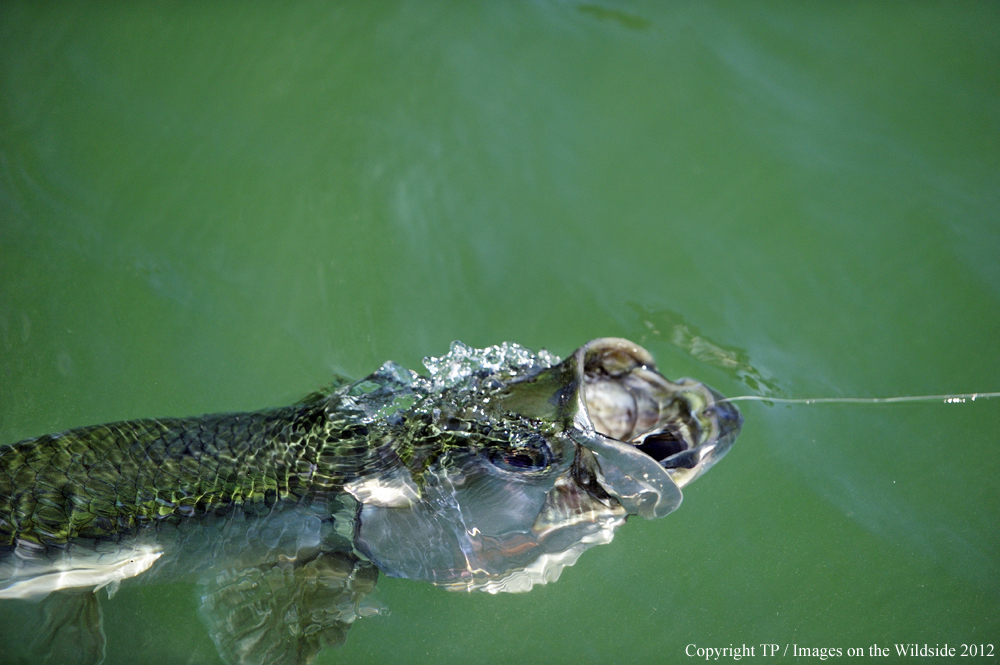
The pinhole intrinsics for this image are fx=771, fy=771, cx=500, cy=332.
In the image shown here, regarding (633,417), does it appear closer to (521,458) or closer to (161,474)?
(521,458)

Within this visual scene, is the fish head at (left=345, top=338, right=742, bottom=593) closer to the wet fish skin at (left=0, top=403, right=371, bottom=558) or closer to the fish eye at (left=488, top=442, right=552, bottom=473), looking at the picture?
the fish eye at (left=488, top=442, right=552, bottom=473)

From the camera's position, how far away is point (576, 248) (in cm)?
455

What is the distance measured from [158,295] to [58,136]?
1.33 m

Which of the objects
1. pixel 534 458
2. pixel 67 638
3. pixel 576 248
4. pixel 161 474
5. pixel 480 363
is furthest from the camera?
pixel 576 248

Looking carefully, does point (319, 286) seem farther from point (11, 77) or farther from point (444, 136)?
point (11, 77)

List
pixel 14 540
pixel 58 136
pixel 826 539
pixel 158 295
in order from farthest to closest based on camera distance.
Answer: pixel 58 136
pixel 158 295
pixel 826 539
pixel 14 540

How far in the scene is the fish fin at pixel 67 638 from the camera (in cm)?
335

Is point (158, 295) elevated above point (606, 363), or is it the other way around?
point (606, 363)

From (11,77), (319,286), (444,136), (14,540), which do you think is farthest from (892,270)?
(11,77)

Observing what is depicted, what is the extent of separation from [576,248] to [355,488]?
2277 millimetres

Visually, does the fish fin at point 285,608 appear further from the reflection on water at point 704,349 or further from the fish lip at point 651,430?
the reflection on water at point 704,349

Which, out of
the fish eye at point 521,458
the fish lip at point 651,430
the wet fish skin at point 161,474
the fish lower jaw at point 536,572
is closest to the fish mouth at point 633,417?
the fish lip at point 651,430

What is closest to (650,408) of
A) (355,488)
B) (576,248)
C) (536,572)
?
(536,572)

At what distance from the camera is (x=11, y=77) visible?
4867mm
